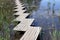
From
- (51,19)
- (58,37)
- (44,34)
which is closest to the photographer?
(58,37)

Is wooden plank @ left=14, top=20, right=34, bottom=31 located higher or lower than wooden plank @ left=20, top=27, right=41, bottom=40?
lower

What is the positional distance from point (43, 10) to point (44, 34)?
2576 millimetres

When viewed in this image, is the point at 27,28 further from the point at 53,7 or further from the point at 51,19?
the point at 53,7

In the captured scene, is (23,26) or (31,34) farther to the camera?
(23,26)

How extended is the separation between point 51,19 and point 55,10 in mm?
1114

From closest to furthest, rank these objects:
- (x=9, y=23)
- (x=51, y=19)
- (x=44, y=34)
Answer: (x=44, y=34), (x=9, y=23), (x=51, y=19)

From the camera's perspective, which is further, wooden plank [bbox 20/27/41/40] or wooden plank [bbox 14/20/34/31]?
wooden plank [bbox 14/20/34/31]

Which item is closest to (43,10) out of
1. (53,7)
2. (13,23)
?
(53,7)

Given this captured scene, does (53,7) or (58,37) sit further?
(53,7)

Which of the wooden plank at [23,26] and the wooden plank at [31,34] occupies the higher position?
the wooden plank at [31,34]

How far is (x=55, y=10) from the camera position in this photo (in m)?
6.63

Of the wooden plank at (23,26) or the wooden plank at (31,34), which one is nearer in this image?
the wooden plank at (31,34)

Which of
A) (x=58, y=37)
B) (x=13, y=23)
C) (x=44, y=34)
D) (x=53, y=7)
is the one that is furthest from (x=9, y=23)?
(x=53, y=7)

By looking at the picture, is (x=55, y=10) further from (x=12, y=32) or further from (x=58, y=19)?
(x=12, y=32)
